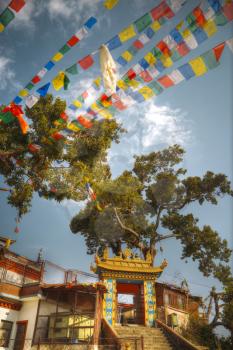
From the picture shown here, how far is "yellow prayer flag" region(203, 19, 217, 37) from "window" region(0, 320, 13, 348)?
19.4 m

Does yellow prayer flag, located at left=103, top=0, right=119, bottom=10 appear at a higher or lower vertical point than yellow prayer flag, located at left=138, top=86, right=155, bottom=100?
higher

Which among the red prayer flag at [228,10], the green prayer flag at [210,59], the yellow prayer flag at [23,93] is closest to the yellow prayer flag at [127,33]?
the green prayer flag at [210,59]

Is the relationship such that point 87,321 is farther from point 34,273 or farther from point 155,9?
point 155,9

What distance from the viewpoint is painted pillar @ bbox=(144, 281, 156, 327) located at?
790 inches

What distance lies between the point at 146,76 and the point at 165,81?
2.61ft

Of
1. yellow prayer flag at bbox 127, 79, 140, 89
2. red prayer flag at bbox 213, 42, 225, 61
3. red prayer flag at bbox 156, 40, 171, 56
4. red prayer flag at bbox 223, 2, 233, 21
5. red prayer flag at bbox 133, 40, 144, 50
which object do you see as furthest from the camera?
yellow prayer flag at bbox 127, 79, 140, 89

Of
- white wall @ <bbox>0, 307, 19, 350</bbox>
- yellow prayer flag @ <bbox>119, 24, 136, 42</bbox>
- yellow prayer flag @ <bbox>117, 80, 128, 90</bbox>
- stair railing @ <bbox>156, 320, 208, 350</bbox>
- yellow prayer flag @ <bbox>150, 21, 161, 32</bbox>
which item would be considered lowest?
stair railing @ <bbox>156, 320, 208, 350</bbox>

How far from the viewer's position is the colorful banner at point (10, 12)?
782 cm

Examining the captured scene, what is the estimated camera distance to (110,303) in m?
20.0

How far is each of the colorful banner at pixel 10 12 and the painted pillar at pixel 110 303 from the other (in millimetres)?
18127

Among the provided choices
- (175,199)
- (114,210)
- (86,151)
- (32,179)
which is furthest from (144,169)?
(32,179)

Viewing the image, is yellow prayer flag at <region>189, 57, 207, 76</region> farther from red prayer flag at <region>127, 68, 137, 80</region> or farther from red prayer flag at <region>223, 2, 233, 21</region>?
red prayer flag at <region>127, 68, 137, 80</region>

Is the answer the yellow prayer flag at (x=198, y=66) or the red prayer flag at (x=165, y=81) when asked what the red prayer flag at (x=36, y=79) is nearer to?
the red prayer flag at (x=165, y=81)

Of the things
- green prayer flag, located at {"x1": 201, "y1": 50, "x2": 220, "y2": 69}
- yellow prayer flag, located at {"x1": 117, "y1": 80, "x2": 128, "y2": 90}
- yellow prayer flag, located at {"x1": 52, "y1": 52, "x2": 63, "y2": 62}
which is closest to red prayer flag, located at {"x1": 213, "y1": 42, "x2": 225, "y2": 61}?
green prayer flag, located at {"x1": 201, "y1": 50, "x2": 220, "y2": 69}
